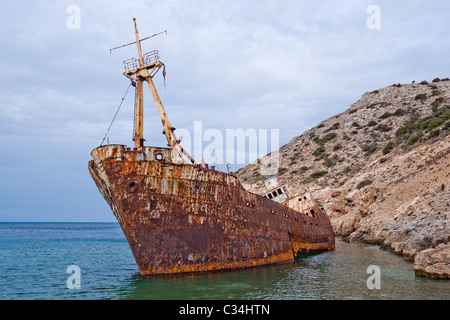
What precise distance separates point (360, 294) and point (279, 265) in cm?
528

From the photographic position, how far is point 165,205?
11.7 m

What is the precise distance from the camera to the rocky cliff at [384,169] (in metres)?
18.0

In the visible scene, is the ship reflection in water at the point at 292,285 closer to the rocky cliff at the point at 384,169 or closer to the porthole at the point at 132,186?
the rocky cliff at the point at 384,169

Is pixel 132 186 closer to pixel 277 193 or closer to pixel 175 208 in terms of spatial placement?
pixel 175 208

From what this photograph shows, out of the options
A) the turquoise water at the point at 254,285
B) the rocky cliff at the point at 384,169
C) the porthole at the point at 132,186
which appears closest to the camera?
the turquoise water at the point at 254,285

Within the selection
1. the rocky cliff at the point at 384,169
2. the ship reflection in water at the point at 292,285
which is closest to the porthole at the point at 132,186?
the ship reflection in water at the point at 292,285

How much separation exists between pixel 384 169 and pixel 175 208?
29148 mm

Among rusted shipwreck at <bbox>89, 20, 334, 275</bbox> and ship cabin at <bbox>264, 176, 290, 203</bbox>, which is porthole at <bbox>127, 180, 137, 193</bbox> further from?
ship cabin at <bbox>264, 176, 290, 203</bbox>

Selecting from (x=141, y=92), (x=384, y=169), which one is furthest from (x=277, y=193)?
(x=384, y=169)

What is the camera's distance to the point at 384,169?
117 ft

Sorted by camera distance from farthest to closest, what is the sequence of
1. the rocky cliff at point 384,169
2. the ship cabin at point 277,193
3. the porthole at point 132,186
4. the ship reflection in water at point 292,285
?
1. the ship cabin at point 277,193
2. the rocky cliff at point 384,169
3. the porthole at point 132,186
4. the ship reflection in water at point 292,285

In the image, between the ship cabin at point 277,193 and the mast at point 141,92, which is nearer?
the mast at point 141,92

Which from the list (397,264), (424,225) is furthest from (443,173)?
(397,264)

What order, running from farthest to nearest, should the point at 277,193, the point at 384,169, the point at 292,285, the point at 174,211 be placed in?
the point at 384,169 → the point at 277,193 → the point at 174,211 → the point at 292,285
